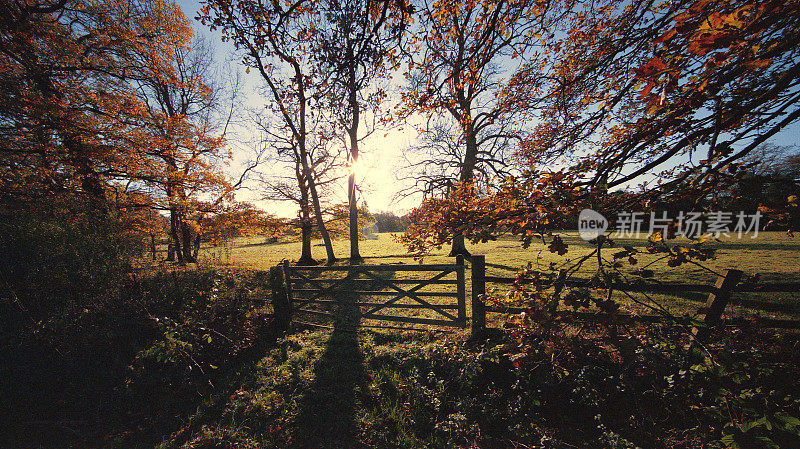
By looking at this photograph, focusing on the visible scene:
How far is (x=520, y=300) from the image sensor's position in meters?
2.06

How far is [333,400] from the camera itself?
382cm

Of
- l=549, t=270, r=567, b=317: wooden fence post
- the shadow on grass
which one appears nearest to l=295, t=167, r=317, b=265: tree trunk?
the shadow on grass

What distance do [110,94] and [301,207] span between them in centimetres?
980

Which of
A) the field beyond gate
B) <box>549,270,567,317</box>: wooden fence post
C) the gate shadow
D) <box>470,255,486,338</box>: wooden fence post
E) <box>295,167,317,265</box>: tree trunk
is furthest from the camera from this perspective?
<box>295,167,317,265</box>: tree trunk

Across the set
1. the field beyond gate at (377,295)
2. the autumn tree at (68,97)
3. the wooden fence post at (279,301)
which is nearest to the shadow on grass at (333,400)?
the field beyond gate at (377,295)

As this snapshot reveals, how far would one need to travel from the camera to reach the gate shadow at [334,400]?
321cm

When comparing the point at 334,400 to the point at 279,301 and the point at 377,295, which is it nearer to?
the point at 377,295

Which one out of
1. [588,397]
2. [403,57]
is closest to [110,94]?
[403,57]

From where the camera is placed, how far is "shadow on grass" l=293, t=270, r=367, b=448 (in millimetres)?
3215

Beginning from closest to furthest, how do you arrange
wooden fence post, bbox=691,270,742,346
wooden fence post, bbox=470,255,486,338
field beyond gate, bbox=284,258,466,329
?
1. wooden fence post, bbox=691,270,742,346
2. wooden fence post, bbox=470,255,486,338
3. field beyond gate, bbox=284,258,466,329

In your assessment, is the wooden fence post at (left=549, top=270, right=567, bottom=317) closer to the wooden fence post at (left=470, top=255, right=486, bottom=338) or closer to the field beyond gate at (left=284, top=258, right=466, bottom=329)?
the wooden fence post at (left=470, top=255, right=486, bottom=338)
